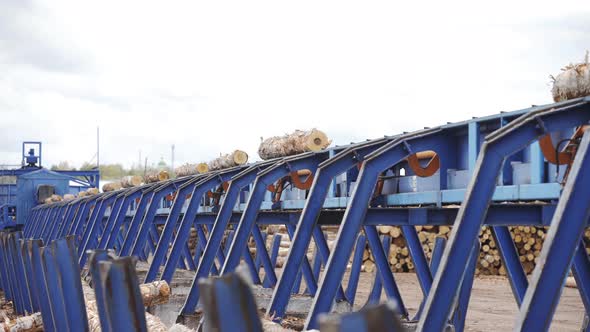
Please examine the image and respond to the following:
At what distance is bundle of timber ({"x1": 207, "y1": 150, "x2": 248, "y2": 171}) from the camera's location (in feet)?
63.7

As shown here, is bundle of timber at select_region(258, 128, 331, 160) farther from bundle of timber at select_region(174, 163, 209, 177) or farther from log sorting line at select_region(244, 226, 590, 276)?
bundle of timber at select_region(174, 163, 209, 177)

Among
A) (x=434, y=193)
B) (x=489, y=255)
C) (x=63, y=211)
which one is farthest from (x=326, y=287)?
(x=63, y=211)

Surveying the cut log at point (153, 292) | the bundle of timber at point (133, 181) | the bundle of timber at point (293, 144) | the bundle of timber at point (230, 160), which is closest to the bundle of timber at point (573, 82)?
the bundle of timber at point (293, 144)

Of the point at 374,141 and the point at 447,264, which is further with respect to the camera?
the point at 374,141

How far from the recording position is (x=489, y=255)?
22719 millimetres

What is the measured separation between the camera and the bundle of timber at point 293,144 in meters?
14.3

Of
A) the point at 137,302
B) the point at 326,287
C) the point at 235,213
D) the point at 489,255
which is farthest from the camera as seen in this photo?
the point at 489,255

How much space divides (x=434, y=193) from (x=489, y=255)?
12933mm

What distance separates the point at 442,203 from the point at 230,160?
9782 millimetres

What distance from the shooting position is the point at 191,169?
23.8 meters

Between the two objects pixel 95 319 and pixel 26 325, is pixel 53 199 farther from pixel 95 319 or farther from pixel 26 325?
pixel 95 319

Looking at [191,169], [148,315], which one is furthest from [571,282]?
[148,315]

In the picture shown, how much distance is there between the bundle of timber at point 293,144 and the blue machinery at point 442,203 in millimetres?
673

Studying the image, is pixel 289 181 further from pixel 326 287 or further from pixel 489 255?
pixel 489 255
